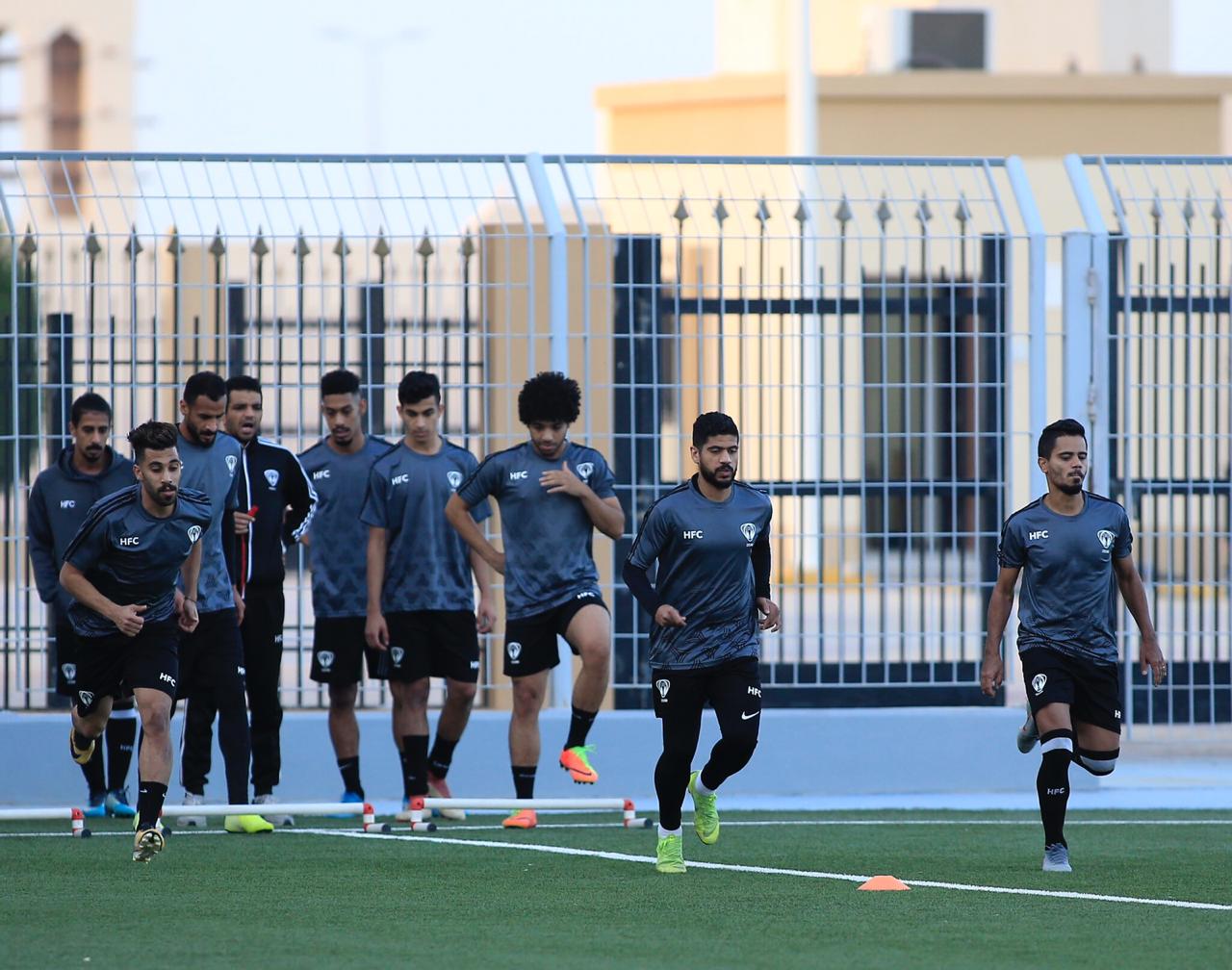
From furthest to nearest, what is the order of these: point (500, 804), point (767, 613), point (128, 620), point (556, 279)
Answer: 1. point (556, 279)
2. point (500, 804)
3. point (128, 620)
4. point (767, 613)

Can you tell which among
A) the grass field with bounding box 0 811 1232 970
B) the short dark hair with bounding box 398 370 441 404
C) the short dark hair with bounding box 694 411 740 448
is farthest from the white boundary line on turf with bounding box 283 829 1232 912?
the short dark hair with bounding box 398 370 441 404

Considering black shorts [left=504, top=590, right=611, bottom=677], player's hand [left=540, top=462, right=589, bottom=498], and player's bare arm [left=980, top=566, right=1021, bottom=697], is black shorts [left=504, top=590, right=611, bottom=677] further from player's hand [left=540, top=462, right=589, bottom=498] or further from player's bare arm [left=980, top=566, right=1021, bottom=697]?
player's bare arm [left=980, top=566, right=1021, bottom=697]

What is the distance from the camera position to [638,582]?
8.26 m

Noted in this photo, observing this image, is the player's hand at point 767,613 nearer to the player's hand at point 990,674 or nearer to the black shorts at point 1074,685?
the player's hand at point 990,674

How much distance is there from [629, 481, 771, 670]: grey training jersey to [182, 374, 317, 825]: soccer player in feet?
7.73

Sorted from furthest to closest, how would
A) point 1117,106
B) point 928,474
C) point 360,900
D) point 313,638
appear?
point 1117,106
point 928,474
point 313,638
point 360,900

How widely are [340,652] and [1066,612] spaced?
3.69m

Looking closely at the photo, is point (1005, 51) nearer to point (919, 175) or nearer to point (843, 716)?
point (919, 175)

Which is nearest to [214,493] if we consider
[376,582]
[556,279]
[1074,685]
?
[376,582]

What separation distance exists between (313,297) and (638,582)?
3562 millimetres

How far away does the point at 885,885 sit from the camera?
771cm

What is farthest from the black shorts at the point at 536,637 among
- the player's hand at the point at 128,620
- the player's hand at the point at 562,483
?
the player's hand at the point at 128,620

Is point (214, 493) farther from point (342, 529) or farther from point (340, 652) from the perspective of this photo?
point (340, 652)

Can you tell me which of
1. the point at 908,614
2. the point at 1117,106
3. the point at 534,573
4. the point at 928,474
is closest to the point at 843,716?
the point at 908,614
